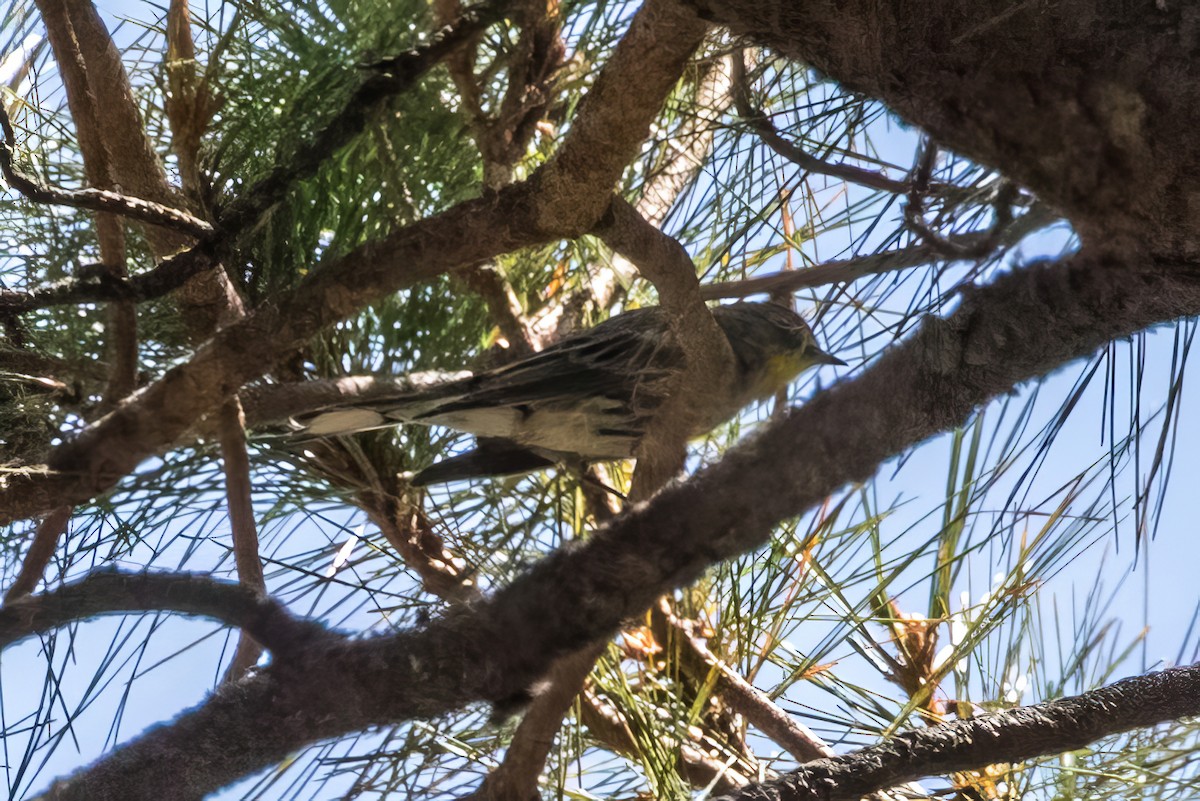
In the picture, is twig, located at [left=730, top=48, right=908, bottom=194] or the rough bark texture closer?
the rough bark texture

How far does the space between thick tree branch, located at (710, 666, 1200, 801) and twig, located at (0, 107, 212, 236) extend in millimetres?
481

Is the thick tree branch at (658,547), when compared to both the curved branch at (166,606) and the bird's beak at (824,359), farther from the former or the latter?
the bird's beak at (824,359)

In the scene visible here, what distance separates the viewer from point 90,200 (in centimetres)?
49

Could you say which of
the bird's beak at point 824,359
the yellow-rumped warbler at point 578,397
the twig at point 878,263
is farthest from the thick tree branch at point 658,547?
the yellow-rumped warbler at point 578,397

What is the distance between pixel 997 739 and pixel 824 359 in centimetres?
27

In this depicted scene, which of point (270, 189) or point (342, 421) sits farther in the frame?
point (342, 421)

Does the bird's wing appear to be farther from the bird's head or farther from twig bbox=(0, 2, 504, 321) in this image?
twig bbox=(0, 2, 504, 321)

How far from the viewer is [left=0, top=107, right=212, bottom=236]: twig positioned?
477 mm

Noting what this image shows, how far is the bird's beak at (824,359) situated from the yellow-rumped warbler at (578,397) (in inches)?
2.3

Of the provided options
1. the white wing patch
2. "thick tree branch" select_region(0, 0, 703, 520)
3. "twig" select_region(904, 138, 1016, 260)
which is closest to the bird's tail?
the white wing patch

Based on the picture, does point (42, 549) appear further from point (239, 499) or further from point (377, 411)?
point (377, 411)

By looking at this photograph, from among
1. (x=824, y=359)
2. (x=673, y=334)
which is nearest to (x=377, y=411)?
(x=673, y=334)

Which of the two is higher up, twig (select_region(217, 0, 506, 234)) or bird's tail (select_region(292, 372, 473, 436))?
twig (select_region(217, 0, 506, 234))

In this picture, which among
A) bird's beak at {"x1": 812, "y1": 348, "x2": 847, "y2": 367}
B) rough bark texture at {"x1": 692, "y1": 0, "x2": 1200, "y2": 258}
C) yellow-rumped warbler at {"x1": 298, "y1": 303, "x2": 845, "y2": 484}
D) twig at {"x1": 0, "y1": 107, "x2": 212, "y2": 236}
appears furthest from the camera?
yellow-rumped warbler at {"x1": 298, "y1": 303, "x2": 845, "y2": 484}
